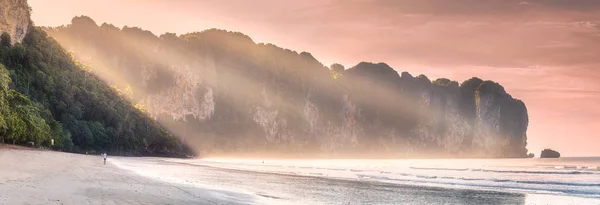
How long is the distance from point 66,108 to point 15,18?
63.5 feet

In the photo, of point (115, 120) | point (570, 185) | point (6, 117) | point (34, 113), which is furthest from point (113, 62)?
point (570, 185)

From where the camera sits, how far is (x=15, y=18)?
89.2 metres

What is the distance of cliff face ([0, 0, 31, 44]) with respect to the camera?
8531 centimetres

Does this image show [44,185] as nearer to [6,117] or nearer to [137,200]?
[137,200]

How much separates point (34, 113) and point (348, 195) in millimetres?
52423

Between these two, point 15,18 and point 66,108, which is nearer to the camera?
point 15,18

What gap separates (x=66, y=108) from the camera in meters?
90.2

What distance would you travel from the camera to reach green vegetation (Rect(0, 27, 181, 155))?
65.1 meters

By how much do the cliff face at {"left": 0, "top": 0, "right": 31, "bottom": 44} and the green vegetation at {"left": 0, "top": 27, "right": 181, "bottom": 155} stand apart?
2137 mm

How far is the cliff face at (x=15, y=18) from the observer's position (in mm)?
85312

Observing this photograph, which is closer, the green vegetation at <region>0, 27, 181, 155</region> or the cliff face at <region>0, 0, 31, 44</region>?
the green vegetation at <region>0, 27, 181, 155</region>

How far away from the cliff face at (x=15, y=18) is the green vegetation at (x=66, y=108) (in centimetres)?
214

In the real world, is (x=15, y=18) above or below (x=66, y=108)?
above

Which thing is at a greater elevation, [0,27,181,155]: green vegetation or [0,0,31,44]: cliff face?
[0,0,31,44]: cliff face
